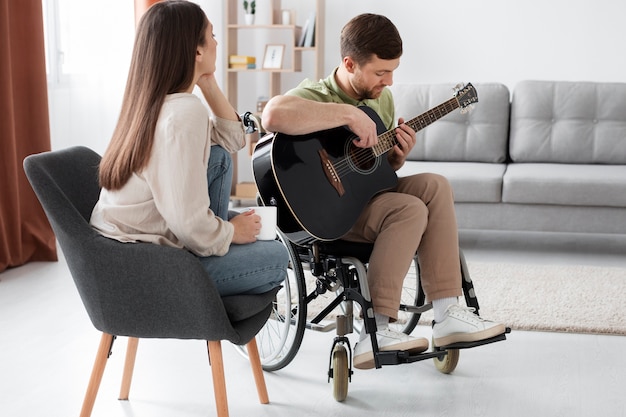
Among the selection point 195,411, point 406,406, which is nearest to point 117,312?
point 195,411

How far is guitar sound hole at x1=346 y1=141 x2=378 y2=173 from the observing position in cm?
221

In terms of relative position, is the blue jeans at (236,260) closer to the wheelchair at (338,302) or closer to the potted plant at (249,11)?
the wheelchair at (338,302)

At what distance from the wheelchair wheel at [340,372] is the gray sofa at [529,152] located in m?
1.95

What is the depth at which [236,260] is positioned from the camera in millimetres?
1807

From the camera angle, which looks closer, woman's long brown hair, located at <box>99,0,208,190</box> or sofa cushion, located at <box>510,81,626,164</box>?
woman's long brown hair, located at <box>99,0,208,190</box>

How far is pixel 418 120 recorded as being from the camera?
2.34 m

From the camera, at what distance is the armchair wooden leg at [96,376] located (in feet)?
6.27

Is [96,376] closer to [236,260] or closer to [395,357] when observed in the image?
[236,260]

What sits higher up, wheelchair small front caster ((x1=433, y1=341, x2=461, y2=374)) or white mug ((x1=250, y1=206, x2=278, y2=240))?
white mug ((x1=250, y1=206, x2=278, y2=240))

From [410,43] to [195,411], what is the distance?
3500mm

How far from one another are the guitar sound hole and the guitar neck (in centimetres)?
2

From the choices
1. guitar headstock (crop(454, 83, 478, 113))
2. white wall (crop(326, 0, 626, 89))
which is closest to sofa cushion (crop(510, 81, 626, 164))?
white wall (crop(326, 0, 626, 89))

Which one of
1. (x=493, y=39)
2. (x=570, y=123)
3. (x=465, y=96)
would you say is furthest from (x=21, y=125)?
(x=493, y=39)

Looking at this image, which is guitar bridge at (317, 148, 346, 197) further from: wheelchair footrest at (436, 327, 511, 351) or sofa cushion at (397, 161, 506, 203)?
sofa cushion at (397, 161, 506, 203)
